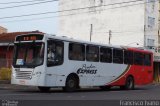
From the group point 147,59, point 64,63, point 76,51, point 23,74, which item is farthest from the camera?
point 147,59

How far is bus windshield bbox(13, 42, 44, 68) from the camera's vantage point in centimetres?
2415

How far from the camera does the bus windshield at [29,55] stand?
24.1 metres

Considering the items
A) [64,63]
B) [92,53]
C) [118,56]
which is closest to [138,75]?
[118,56]

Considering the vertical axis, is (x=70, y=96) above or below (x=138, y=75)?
below

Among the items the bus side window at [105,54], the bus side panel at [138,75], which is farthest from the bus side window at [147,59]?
the bus side window at [105,54]

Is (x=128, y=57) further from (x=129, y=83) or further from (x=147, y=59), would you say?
(x=147, y=59)

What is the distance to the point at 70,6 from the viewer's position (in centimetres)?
8312

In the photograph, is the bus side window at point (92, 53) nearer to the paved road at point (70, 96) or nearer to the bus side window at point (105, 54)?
the bus side window at point (105, 54)

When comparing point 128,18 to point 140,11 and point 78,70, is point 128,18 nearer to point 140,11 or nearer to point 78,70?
point 140,11

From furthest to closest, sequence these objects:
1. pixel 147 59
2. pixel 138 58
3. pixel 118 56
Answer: pixel 147 59 < pixel 138 58 < pixel 118 56

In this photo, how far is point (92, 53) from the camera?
28094 mm

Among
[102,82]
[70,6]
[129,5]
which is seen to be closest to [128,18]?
[129,5]

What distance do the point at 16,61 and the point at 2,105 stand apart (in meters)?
13.9

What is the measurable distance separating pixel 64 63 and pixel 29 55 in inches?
86.8
